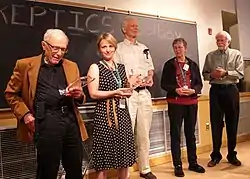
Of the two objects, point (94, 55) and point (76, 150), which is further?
point (94, 55)

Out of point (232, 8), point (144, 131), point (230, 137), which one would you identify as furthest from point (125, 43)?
point (232, 8)

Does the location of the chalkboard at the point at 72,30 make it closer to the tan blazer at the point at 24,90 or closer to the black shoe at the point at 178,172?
the tan blazer at the point at 24,90

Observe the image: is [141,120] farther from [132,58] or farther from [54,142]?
[54,142]

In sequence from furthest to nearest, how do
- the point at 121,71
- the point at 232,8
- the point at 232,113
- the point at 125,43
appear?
Answer: the point at 232,8 → the point at 232,113 → the point at 125,43 → the point at 121,71

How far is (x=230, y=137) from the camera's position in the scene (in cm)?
394

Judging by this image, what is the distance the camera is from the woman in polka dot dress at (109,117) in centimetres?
268

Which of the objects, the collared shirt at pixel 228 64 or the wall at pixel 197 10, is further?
the wall at pixel 197 10

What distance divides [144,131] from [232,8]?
3031mm

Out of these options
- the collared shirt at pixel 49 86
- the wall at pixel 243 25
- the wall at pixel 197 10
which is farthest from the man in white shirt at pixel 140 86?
the wall at pixel 243 25

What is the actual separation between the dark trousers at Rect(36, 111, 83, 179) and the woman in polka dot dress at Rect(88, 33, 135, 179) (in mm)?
444

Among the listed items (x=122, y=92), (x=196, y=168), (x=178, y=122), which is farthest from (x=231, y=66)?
(x=122, y=92)

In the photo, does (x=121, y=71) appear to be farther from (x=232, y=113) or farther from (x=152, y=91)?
(x=232, y=113)

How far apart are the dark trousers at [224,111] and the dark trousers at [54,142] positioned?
83.6 inches

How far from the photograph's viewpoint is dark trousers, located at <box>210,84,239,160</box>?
3.84 m
